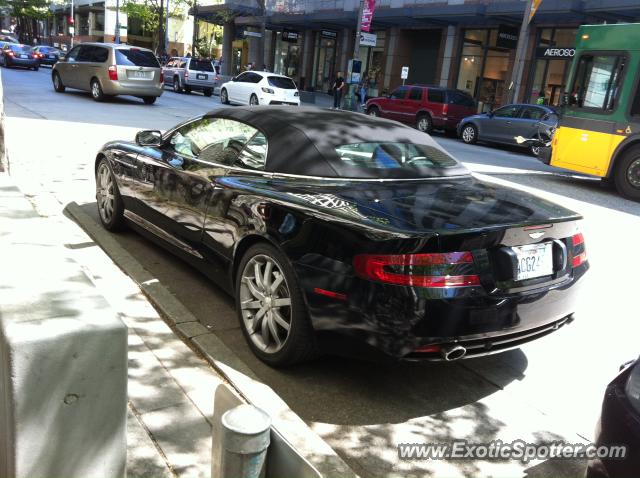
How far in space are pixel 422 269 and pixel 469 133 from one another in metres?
17.9

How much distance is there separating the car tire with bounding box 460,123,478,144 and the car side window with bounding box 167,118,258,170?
1599cm

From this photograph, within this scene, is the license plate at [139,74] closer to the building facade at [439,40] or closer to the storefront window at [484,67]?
the building facade at [439,40]

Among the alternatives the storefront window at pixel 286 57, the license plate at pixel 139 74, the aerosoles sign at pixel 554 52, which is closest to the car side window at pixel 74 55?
the license plate at pixel 139 74

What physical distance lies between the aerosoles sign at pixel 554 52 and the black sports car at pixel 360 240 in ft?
71.6

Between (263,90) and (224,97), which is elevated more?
(263,90)

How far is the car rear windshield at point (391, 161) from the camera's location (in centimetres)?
395

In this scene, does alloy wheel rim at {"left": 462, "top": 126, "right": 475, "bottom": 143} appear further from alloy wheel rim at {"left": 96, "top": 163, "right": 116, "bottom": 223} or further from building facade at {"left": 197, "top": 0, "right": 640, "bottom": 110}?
alloy wheel rim at {"left": 96, "top": 163, "right": 116, "bottom": 223}

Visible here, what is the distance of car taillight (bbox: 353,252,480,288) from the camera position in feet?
9.74

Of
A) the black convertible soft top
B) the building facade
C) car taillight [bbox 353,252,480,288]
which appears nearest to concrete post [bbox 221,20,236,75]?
the building facade

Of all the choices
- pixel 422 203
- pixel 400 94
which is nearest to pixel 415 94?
pixel 400 94

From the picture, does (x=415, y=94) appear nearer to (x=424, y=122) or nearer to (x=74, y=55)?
(x=424, y=122)

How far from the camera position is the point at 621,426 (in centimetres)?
204

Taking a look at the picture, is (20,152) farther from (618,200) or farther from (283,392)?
(618,200)

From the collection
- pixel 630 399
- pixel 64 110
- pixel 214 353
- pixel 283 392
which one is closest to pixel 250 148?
pixel 214 353
